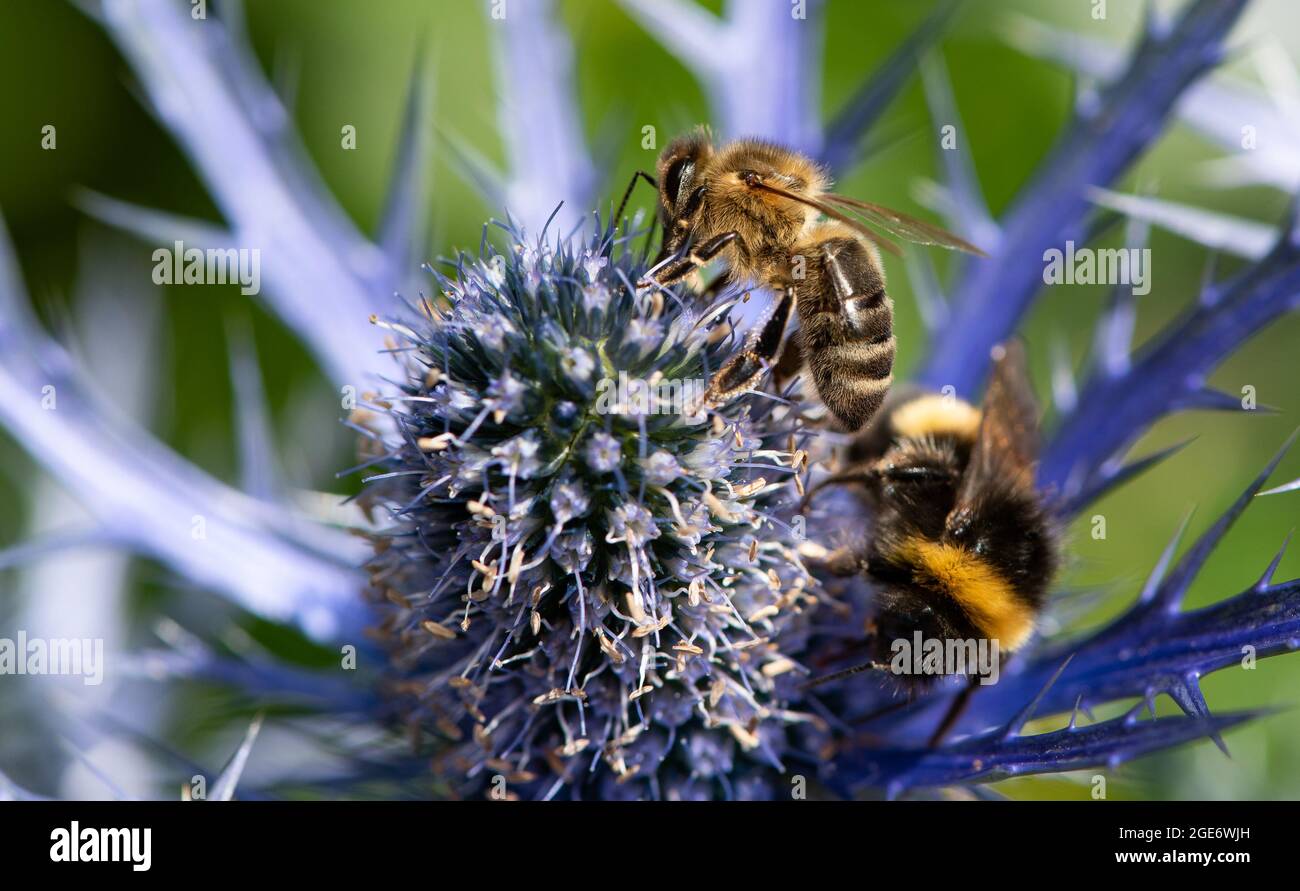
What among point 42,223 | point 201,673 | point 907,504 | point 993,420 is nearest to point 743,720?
point 907,504

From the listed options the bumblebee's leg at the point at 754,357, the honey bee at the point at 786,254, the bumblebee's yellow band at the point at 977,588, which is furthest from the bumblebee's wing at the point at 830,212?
the bumblebee's yellow band at the point at 977,588

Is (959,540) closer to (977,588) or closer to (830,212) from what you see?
(977,588)

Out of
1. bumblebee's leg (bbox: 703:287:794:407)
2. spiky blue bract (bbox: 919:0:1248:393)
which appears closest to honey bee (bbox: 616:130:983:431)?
bumblebee's leg (bbox: 703:287:794:407)

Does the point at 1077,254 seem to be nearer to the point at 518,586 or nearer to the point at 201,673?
the point at 518,586

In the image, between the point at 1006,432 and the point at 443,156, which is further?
the point at 443,156

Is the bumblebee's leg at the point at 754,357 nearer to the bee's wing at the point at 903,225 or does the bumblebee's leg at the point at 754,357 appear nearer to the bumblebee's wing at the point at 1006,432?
the bee's wing at the point at 903,225
